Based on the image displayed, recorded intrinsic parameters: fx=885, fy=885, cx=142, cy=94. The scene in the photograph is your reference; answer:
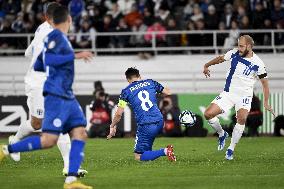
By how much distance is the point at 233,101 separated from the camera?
58.0ft

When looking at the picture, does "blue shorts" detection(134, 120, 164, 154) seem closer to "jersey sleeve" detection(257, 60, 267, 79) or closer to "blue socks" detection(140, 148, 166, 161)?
"blue socks" detection(140, 148, 166, 161)

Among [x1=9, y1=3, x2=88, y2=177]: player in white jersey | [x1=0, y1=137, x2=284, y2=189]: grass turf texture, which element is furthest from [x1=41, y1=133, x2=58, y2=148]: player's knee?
[x1=9, y1=3, x2=88, y2=177]: player in white jersey

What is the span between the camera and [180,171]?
1446cm


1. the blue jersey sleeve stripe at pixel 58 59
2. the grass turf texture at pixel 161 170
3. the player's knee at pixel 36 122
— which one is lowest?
the grass turf texture at pixel 161 170

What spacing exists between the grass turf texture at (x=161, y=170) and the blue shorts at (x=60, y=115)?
991 millimetres

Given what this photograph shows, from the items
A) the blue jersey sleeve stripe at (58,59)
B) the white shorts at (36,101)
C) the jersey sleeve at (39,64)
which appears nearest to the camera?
the blue jersey sleeve stripe at (58,59)

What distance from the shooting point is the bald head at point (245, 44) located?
56.2 ft

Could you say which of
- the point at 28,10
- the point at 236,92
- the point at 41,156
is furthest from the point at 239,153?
the point at 28,10

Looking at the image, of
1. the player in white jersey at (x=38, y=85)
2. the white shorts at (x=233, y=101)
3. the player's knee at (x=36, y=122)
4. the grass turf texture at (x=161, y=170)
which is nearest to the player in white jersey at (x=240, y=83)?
the white shorts at (x=233, y=101)

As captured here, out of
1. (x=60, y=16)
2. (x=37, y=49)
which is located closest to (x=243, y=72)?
(x=37, y=49)

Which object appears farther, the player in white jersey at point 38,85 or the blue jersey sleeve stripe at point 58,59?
the player in white jersey at point 38,85

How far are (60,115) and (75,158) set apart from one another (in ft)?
1.98

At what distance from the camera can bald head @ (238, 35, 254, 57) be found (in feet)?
56.2

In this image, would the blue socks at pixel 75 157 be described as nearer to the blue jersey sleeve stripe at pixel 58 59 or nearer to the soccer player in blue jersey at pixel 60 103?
the soccer player in blue jersey at pixel 60 103
